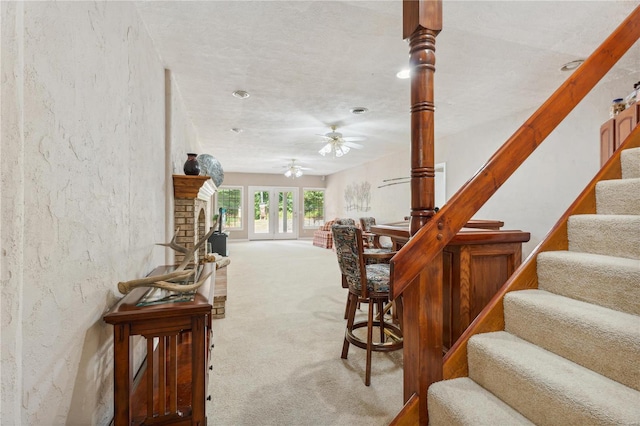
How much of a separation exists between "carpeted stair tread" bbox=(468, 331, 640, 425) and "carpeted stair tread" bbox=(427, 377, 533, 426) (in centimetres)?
4

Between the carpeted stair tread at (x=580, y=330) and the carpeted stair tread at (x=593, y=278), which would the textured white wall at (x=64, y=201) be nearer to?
the carpeted stair tread at (x=580, y=330)

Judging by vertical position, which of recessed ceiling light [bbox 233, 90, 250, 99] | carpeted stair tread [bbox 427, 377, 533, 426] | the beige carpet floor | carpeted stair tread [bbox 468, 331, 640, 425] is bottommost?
the beige carpet floor

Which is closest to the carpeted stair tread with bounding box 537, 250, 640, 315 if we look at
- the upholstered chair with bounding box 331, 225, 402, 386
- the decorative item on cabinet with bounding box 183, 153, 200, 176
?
the upholstered chair with bounding box 331, 225, 402, 386

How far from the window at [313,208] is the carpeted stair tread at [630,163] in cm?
1040

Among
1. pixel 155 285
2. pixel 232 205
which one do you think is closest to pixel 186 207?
pixel 155 285

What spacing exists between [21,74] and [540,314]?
2.15m

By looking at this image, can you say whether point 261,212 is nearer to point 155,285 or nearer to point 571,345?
point 155,285

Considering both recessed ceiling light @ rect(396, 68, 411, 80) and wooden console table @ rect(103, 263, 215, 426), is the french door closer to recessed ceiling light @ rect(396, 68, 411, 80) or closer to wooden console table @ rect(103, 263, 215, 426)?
recessed ceiling light @ rect(396, 68, 411, 80)

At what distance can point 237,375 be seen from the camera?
84.0 inches

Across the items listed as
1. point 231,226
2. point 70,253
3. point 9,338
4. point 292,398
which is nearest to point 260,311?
point 292,398

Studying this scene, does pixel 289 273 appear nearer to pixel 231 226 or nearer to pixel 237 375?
pixel 237 375

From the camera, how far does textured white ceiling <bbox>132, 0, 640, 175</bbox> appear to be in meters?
2.05

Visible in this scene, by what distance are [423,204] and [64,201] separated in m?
1.49

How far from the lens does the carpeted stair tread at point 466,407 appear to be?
1142 mm
